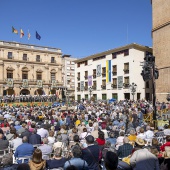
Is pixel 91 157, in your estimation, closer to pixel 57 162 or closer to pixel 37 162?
pixel 57 162

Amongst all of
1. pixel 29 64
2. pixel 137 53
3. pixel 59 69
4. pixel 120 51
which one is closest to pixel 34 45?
pixel 29 64

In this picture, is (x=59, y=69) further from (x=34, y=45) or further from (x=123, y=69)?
(x=123, y=69)

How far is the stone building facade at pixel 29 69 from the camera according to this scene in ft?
149

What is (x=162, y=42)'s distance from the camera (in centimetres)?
3209

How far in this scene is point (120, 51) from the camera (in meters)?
41.6

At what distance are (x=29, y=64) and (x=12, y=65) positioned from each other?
3.91 metres

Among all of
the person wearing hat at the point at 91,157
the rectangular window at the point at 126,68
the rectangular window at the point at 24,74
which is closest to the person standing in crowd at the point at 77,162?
the person wearing hat at the point at 91,157

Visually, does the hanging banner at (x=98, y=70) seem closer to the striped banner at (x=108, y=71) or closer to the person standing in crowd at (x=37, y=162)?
the striped banner at (x=108, y=71)

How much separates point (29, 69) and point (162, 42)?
2984cm

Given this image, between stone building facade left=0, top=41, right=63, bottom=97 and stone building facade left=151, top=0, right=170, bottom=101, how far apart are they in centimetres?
2578

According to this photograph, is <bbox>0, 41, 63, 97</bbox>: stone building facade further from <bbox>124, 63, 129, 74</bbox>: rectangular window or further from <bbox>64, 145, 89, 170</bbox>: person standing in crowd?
<bbox>64, 145, 89, 170</bbox>: person standing in crowd

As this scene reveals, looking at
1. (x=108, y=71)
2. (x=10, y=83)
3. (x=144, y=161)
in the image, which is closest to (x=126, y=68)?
(x=108, y=71)

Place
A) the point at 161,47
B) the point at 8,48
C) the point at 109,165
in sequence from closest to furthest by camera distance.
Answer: the point at 109,165 → the point at 161,47 → the point at 8,48

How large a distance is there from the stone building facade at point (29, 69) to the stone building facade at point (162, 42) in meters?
25.8
